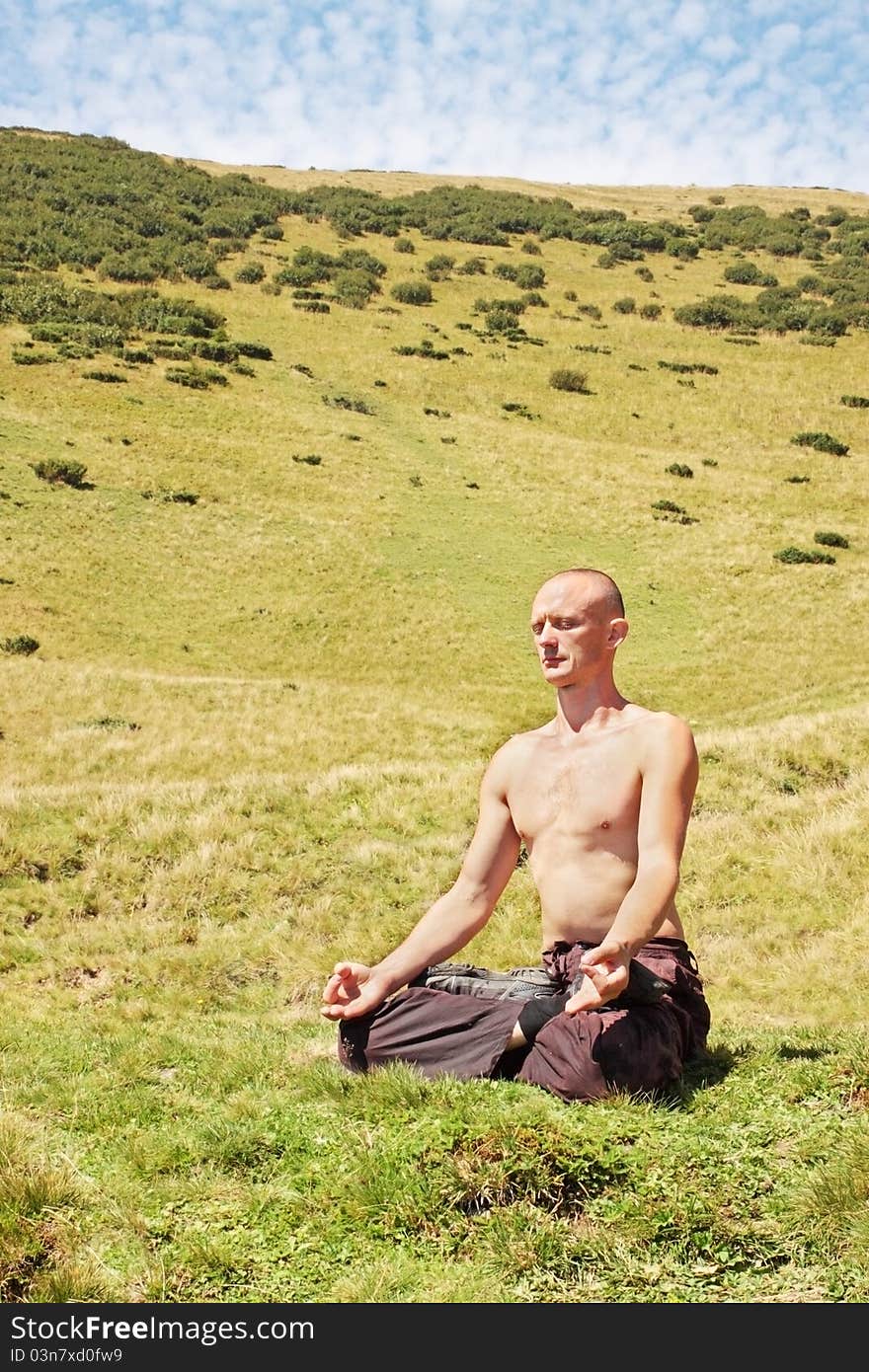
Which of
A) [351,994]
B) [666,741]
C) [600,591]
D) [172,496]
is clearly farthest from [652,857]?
[172,496]

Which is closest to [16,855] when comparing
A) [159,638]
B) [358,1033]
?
[358,1033]

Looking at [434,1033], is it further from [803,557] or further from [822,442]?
[822,442]

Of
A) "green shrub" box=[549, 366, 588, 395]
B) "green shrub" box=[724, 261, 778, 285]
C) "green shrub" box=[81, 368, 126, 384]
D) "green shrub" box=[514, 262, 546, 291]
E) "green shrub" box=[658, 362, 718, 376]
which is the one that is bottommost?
"green shrub" box=[81, 368, 126, 384]

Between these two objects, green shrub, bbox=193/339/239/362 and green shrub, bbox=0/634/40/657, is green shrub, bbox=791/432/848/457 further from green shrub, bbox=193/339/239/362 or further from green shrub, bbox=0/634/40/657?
green shrub, bbox=0/634/40/657

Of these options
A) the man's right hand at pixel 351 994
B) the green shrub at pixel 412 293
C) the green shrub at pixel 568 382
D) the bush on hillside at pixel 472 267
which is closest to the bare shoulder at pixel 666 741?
the man's right hand at pixel 351 994

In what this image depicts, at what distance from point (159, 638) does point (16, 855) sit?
1915 centimetres

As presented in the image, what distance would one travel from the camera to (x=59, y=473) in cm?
4075

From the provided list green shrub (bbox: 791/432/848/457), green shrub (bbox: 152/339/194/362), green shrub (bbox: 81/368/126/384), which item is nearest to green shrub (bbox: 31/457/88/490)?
green shrub (bbox: 81/368/126/384)

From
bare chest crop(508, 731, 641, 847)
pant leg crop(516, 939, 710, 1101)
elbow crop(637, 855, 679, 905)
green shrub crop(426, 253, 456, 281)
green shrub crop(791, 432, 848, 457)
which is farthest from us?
green shrub crop(426, 253, 456, 281)

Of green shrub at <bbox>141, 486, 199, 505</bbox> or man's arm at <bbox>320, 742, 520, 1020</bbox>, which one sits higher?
green shrub at <bbox>141, 486, 199, 505</bbox>

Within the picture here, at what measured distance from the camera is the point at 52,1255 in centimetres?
378

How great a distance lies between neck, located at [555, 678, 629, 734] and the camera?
5.28 m

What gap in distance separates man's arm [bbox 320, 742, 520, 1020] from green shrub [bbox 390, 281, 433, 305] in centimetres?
7980
